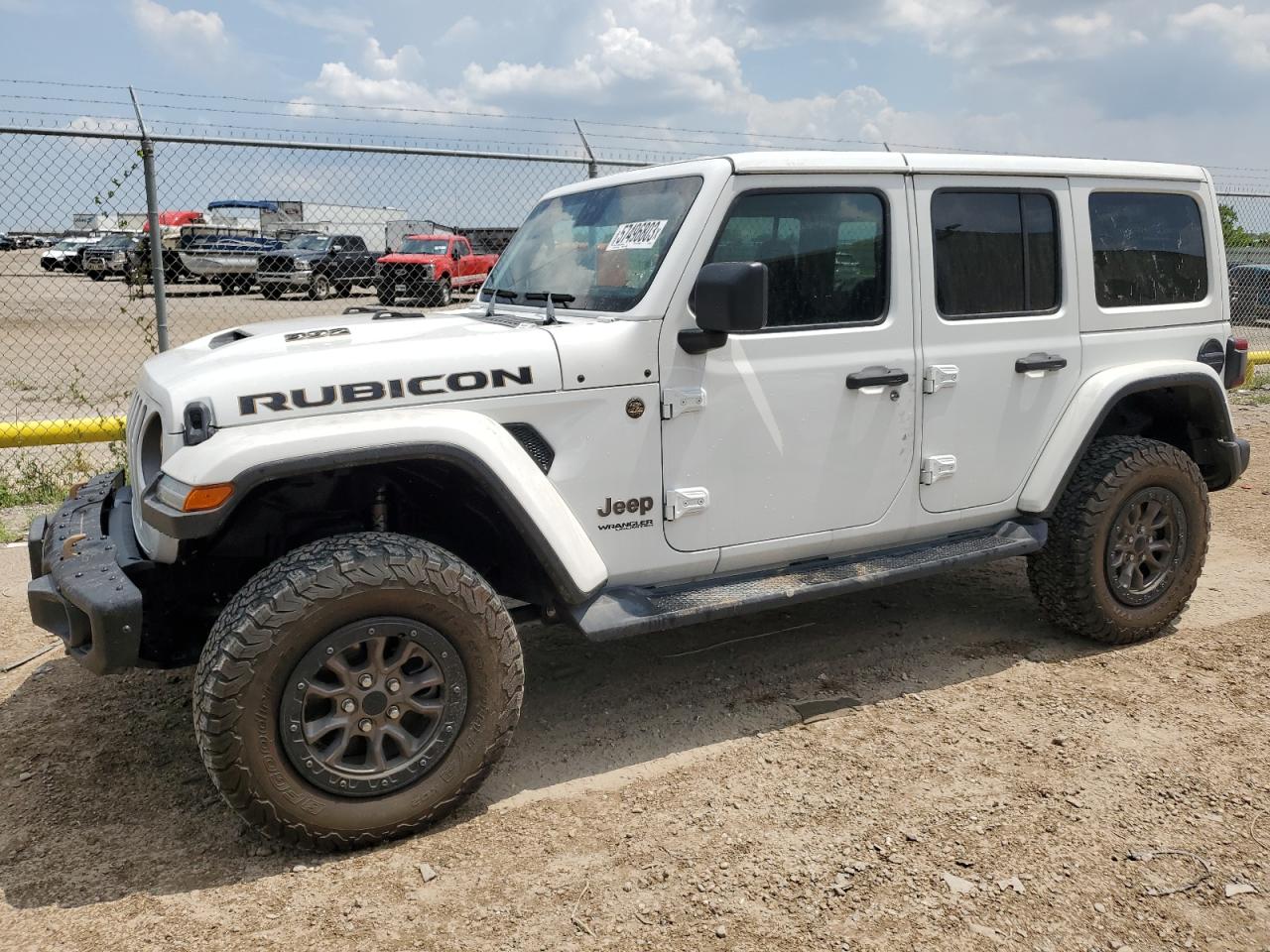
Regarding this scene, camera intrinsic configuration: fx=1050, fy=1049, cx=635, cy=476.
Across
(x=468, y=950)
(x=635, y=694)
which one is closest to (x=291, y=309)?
(x=635, y=694)

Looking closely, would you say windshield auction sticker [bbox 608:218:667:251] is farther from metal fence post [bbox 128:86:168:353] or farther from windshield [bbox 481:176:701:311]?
metal fence post [bbox 128:86:168:353]

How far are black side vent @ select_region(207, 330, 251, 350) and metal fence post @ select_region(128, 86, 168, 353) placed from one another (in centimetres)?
333

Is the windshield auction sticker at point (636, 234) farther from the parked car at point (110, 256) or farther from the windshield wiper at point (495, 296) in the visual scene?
the parked car at point (110, 256)

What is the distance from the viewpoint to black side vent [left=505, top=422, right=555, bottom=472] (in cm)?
326

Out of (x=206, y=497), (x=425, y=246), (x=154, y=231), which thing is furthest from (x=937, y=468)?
(x=425, y=246)

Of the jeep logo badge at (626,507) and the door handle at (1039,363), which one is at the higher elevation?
the door handle at (1039,363)

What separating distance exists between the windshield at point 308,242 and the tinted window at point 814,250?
15654mm

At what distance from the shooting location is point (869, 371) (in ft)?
12.5

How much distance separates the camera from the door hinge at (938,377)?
3939 mm

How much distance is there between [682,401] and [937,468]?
1.17 metres

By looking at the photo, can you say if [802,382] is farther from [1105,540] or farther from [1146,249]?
[1146,249]

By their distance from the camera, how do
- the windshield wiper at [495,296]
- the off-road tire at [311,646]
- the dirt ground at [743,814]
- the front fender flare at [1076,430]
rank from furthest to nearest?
1. the front fender flare at [1076,430]
2. the windshield wiper at [495,296]
3. the off-road tire at [311,646]
4. the dirt ground at [743,814]

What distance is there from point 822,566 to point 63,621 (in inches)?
99.0

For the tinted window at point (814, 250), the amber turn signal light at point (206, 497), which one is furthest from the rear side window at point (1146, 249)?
the amber turn signal light at point (206, 497)
